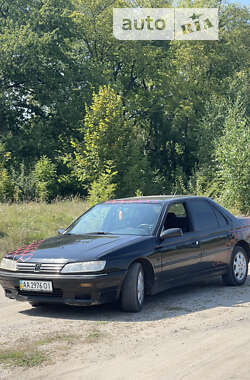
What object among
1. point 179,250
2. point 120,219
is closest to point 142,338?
point 179,250

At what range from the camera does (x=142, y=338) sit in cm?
603

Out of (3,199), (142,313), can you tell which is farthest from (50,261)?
(3,199)

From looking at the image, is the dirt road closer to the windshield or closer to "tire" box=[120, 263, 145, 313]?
"tire" box=[120, 263, 145, 313]

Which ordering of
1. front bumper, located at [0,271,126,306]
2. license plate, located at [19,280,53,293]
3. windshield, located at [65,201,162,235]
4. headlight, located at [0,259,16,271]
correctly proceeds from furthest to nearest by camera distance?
windshield, located at [65,201,162,235]
headlight, located at [0,259,16,271]
license plate, located at [19,280,53,293]
front bumper, located at [0,271,126,306]

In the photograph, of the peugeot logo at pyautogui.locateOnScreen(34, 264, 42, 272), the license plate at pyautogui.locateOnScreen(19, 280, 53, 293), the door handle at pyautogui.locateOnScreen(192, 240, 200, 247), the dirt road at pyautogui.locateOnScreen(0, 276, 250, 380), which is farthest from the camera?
the door handle at pyautogui.locateOnScreen(192, 240, 200, 247)

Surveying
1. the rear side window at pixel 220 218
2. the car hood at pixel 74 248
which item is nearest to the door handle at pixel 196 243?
the rear side window at pixel 220 218

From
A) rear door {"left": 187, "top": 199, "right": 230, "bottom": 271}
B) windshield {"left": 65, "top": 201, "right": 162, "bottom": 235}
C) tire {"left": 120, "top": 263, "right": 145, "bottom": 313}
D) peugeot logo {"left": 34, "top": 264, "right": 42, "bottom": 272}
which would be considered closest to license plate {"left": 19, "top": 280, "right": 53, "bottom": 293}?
peugeot logo {"left": 34, "top": 264, "right": 42, "bottom": 272}

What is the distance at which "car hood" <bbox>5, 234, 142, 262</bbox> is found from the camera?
7.18 metres

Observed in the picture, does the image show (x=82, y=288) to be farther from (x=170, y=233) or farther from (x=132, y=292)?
(x=170, y=233)

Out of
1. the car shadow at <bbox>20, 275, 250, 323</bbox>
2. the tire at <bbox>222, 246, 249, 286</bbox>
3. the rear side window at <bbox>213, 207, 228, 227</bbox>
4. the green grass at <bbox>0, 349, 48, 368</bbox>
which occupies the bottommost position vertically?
the car shadow at <bbox>20, 275, 250, 323</bbox>

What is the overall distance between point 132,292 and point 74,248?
Result: 949mm

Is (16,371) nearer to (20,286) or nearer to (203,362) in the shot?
(203,362)

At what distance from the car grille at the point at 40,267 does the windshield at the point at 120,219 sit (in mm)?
1233

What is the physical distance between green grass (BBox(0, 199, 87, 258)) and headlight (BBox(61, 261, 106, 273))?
19.2 ft
